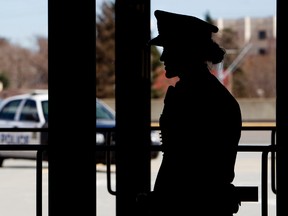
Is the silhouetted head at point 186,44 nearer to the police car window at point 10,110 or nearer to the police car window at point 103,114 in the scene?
the police car window at point 103,114

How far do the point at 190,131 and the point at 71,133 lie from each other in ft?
6.78

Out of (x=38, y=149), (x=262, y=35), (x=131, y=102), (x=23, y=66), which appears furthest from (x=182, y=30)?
(x=262, y=35)

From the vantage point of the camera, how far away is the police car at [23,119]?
1516 cm

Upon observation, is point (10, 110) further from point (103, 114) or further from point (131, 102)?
point (131, 102)

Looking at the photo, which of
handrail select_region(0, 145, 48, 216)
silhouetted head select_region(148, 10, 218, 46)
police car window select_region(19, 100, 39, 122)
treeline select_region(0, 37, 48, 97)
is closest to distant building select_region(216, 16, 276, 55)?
treeline select_region(0, 37, 48, 97)

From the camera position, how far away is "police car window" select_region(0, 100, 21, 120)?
16.0 meters

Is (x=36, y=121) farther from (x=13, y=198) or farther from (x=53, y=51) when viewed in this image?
(x=53, y=51)

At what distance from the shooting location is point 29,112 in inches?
618

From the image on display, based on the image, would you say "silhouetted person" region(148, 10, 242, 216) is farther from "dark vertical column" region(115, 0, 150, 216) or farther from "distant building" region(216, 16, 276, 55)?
"distant building" region(216, 16, 276, 55)

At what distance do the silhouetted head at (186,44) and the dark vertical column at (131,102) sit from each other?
7.46 feet
